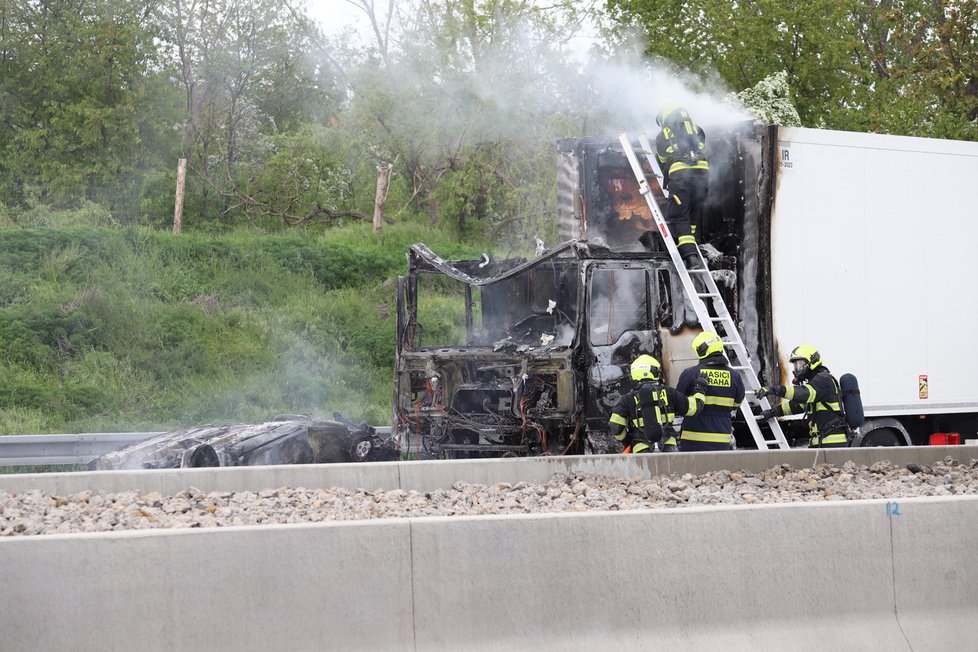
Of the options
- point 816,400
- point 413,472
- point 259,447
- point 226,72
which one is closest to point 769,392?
point 816,400

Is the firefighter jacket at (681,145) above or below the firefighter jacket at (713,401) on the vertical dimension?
above

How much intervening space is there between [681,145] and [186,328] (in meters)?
10.6

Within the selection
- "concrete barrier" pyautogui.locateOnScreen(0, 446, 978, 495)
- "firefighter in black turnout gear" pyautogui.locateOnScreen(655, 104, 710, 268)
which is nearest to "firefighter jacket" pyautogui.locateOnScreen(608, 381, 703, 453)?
"concrete barrier" pyautogui.locateOnScreen(0, 446, 978, 495)

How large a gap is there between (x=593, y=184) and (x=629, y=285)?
5.48 ft

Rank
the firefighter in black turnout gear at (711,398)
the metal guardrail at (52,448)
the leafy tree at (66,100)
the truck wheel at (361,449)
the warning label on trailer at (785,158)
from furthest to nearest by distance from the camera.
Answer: the leafy tree at (66,100) < the metal guardrail at (52,448) < the warning label on trailer at (785,158) < the truck wheel at (361,449) < the firefighter in black turnout gear at (711,398)

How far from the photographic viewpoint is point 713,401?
30.1 ft

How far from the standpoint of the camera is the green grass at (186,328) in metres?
17.0

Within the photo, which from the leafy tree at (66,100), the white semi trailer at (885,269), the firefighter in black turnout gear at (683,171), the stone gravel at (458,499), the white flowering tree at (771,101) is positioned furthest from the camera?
the leafy tree at (66,100)

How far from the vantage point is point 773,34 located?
22609 millimetres

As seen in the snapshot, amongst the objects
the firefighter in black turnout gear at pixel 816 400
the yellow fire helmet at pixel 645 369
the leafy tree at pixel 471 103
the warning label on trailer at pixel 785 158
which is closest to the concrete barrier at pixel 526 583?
the yellow fire helmet at pixel 645 369

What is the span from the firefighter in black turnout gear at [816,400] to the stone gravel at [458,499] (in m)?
1.64

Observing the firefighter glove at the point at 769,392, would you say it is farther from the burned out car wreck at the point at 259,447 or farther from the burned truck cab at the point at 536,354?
the burned out car wreck at the point at 259,447

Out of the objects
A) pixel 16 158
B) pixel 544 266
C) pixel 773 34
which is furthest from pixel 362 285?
pixel 544 266

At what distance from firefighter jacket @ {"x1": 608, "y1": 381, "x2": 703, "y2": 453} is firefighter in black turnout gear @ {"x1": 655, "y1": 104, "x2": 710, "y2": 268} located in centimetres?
194
